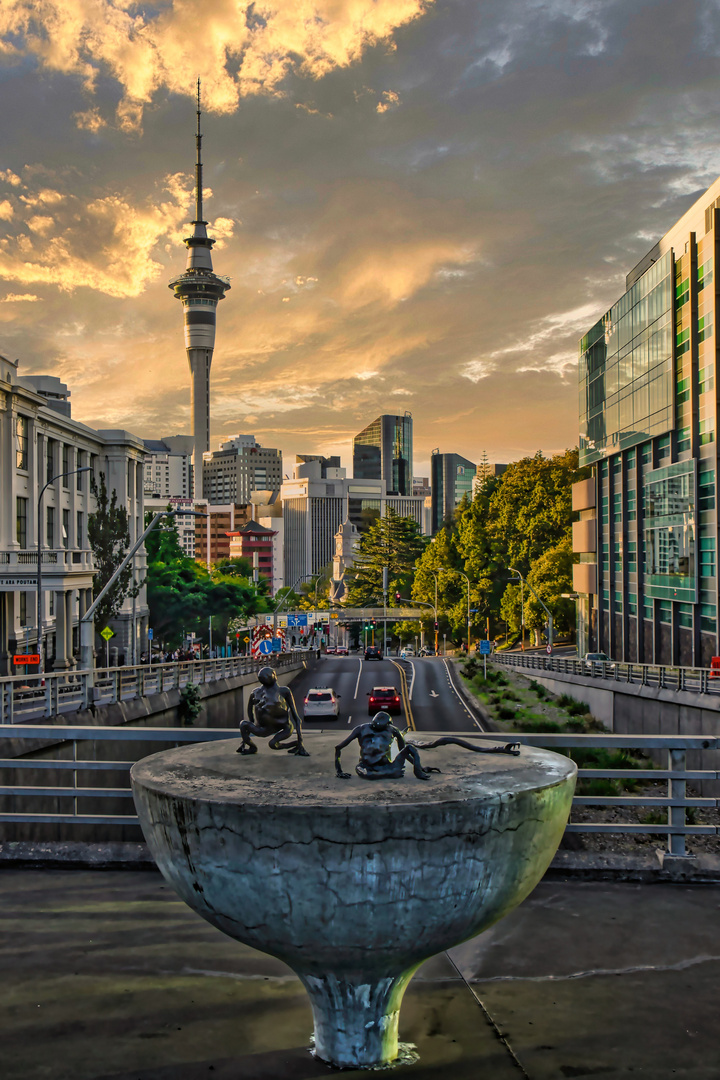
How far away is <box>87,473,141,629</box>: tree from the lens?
61.9m

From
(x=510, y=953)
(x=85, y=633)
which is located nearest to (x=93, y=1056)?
(x=510, y=953)

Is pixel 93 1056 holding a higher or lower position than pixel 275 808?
lower

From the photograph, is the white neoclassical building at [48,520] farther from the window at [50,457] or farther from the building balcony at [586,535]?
the building balcony at [586,535]

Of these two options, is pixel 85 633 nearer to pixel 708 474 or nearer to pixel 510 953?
pixel 510 953

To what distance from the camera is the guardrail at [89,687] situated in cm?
1808

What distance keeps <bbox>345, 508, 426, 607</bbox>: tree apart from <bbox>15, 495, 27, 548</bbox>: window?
331 ft

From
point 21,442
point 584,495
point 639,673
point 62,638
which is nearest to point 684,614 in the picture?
point 639,673

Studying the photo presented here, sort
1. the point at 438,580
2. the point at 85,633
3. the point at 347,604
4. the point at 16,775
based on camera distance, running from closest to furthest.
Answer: the point at 16,775, the point at 85,633, the point at 438,580, the point at 347,604

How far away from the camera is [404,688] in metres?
52.3

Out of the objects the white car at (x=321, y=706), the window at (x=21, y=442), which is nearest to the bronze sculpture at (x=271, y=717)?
the white car at (x=321, y=706)

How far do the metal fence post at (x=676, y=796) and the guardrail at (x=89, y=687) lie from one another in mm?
10770

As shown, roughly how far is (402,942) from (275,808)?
0.76 meters

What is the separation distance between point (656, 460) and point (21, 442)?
3668cm

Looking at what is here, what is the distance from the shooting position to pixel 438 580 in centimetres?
8962
